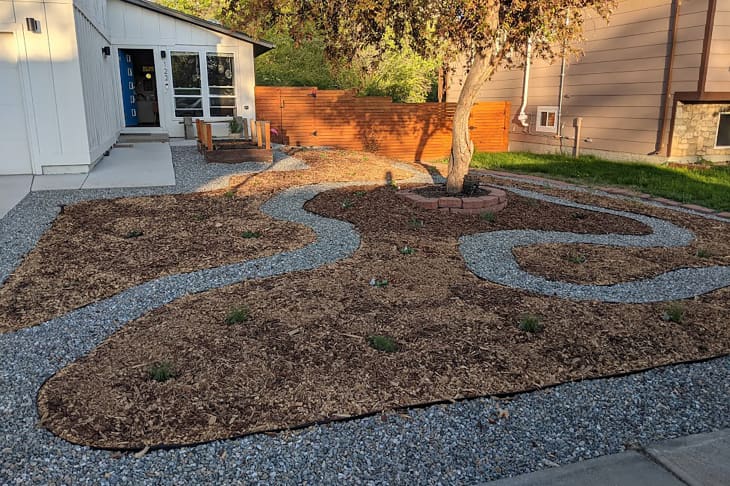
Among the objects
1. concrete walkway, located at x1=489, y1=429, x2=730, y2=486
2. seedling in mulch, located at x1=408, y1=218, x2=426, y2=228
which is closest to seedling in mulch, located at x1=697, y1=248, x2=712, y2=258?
seedling in mulch, located at x1=408, y1=218, x2=426, y2=228

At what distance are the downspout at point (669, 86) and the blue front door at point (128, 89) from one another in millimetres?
13200

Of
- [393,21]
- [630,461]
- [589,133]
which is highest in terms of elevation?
[393,21]

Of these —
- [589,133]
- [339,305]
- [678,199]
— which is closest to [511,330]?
[339,305]

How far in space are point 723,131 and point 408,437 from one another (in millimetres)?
13191

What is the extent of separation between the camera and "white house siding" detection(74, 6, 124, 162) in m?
9.68

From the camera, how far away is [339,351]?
3.49 m

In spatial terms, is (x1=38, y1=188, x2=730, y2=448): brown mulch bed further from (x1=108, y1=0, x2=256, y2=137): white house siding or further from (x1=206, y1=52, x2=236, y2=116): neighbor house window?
(x1=206, y1=52, x2=236, y2=116): neighbor house window

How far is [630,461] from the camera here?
2531 mm

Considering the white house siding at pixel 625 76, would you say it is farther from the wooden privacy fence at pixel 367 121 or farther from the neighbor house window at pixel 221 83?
the neighbor house window at pixel 221 83

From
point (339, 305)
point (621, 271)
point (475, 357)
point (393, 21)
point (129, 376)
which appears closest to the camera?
point (129, 376)

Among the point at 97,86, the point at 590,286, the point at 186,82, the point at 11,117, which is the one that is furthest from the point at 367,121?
the point at 590,286

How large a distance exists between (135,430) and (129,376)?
0.55 meters

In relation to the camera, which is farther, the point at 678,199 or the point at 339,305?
the point at 678,199

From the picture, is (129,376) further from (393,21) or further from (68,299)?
(393,21)
